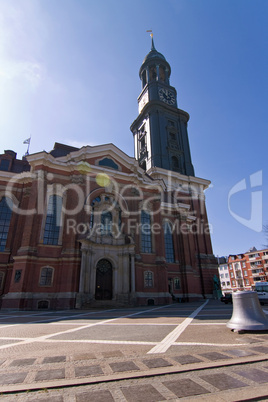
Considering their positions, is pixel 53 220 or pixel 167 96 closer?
pixel 53 220

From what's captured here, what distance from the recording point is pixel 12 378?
3.87 meters

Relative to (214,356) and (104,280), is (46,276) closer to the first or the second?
(104,280)

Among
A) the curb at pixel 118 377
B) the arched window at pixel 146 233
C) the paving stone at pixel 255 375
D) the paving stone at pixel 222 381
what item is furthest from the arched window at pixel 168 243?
the paving stone at pixel 222 381

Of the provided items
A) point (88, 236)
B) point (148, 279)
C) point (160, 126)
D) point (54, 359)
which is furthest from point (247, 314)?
point (160, 126)

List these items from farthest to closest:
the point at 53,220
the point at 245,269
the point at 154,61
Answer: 1. the point at 245,269
2. the point at 154,61
3. the point at 53,220

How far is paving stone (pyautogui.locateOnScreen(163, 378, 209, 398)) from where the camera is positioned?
3.19m

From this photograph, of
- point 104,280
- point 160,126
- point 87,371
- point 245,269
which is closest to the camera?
point 87,371

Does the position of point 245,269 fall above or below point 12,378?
above

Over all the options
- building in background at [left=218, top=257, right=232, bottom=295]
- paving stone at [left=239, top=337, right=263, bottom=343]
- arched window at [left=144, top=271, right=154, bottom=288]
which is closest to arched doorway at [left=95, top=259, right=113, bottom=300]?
arched window at [left=144, top=271, right=154, bottom=288]

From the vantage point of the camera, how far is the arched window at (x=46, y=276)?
20.5 meters

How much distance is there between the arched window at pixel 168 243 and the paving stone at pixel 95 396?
27659 millimetres

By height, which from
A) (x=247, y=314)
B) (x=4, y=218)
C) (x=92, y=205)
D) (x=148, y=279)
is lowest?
(x=247, y=314)

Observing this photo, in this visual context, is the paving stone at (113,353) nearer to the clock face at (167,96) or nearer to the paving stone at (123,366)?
the paving stone at (123,366)

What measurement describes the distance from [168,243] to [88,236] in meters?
12.8
